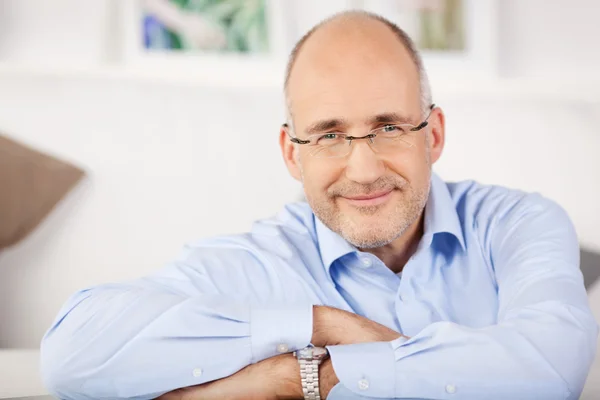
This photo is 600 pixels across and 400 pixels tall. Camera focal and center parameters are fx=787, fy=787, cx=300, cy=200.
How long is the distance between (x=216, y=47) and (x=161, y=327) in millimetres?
1512

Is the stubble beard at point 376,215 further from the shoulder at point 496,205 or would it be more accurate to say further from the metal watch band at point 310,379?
the metal watch band at point 310,379

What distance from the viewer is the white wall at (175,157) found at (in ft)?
7.79

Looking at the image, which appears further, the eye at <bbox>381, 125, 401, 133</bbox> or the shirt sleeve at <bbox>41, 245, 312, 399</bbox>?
the eye at <bbox>381, 125, 401, 133</bbox>

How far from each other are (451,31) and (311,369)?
5.48ft

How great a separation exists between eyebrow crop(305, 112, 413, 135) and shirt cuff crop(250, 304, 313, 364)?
390 millimetres

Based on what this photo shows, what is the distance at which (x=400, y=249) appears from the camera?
1.71 meters

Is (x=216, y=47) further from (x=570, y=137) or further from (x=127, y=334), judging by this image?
(x=127, y=334)

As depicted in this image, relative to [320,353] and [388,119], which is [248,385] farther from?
[388,119]

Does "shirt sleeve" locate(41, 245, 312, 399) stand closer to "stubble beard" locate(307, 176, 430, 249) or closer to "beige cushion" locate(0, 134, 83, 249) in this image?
"stubble beard" locate(307, 176, 430, 249)

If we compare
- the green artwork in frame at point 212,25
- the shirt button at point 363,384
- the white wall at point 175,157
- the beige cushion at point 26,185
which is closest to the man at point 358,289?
the shirt button at point 363,384

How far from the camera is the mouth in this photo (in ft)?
5.13

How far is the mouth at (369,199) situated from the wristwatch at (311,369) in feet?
1.13

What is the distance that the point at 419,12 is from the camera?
8.77ft


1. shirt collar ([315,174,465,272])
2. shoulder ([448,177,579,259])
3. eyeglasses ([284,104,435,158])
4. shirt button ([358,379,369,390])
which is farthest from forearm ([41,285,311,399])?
shoulder ([448,177,579,259])
